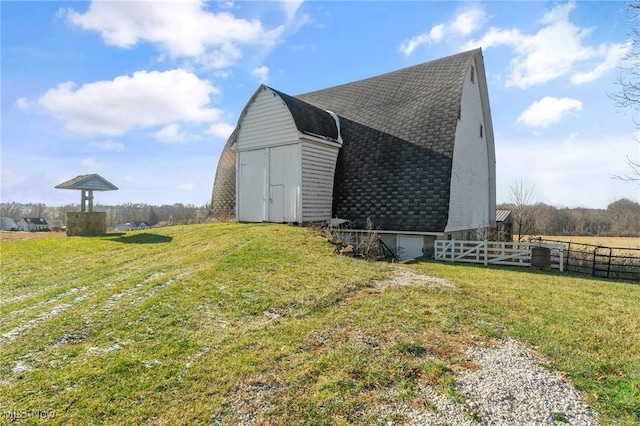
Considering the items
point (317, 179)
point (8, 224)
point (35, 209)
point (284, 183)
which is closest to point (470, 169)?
point (317, 179)

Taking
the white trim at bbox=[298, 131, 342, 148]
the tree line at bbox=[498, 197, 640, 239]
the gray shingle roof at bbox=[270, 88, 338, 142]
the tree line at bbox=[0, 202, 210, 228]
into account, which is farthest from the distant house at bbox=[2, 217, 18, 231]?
the tree line at bbox=[498, 197, 640, 239]

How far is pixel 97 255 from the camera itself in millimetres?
10953

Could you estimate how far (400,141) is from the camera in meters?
13.5

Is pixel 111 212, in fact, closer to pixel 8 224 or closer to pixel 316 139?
pixel 8 224

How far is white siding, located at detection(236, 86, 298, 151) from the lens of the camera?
13352 mm

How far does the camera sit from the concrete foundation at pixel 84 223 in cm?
1579

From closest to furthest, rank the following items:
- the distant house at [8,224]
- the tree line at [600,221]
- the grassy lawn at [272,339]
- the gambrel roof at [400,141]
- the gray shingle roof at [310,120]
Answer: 1. the grassy lawn at [272,339]
2. the gambrel roof at [400,141]
3. the gray shingle roof at [310,120]
4. the tree line at [600,221]
5. the distant house at [8,224]

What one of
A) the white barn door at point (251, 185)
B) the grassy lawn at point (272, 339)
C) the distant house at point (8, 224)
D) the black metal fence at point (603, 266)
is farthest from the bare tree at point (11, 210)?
the black metal fence at point (603, 266)

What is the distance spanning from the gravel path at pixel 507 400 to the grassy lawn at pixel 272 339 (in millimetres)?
141

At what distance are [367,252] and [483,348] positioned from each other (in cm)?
667

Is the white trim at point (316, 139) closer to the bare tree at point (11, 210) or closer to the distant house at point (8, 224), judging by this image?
the distant house at point (8, 224)

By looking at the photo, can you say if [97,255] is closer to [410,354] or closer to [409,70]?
[410,354]

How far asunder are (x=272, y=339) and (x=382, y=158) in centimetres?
1061

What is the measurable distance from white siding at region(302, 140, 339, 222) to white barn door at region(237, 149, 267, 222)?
194 centimetres
